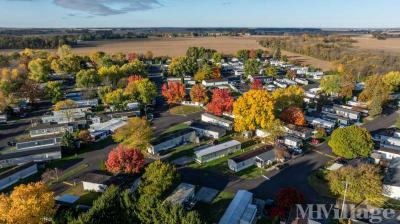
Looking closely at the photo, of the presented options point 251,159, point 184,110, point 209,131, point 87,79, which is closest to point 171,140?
point 209,131

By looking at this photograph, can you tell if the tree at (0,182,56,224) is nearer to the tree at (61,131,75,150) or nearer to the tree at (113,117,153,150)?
the tree at (113,117,153,150)

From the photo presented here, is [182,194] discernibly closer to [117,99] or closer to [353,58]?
[117,99]

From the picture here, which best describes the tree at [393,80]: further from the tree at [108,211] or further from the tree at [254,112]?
the tree at [108,211]

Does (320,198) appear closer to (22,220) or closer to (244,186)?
(244,186)

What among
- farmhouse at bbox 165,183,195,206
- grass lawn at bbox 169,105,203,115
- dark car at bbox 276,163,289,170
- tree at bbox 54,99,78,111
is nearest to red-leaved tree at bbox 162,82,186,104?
grass lawn at bbox 169,105,203,115

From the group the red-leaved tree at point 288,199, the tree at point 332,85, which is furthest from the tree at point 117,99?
the tree at point 332,85
